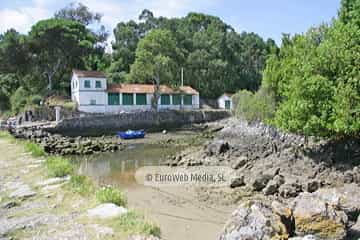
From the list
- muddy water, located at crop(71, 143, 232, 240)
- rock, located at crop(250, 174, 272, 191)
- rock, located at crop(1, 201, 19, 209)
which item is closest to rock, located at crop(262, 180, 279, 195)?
rock, located at crop(250, 174, 272, 191)

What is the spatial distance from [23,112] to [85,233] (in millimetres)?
35278

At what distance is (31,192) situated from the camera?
674 centimetres

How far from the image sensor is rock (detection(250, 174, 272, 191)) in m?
11.7

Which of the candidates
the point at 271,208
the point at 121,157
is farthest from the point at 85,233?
the point at 121,157

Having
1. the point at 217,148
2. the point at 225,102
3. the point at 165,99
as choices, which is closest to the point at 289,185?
the point at 217,148

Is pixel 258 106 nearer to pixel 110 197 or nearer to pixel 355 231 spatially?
pixel 355 231

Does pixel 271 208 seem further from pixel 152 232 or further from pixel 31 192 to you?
pixel 31 192

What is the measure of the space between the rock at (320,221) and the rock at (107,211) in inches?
122

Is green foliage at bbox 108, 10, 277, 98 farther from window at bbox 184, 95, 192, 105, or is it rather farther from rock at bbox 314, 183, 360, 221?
rock at bbox 314, 183, 360, 221

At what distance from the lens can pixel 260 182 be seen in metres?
11.8

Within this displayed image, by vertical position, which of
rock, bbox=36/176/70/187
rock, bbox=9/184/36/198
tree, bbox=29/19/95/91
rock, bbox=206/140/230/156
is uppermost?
tree, bbox=29/19/95/91

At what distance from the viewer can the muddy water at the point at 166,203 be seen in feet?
27.2

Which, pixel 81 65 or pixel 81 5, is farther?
pixel 81 5

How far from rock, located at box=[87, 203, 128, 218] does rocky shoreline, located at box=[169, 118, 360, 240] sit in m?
1.69
